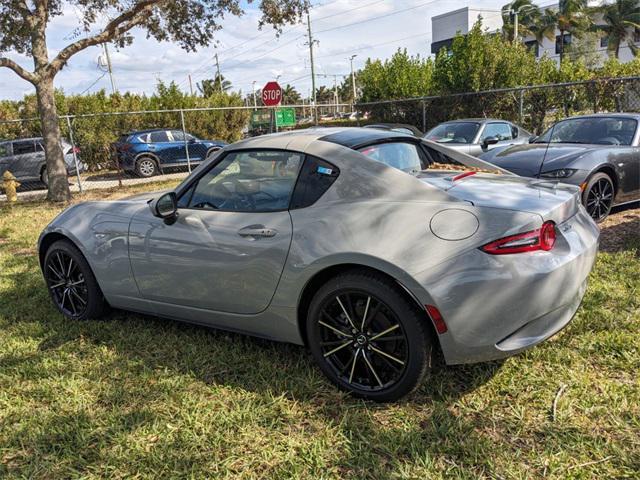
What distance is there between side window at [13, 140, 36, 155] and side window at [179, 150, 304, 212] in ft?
44.3

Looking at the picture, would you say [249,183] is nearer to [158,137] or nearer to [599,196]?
[599,196]

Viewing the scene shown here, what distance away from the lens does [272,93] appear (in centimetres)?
1288

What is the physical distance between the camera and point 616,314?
3.64 metres

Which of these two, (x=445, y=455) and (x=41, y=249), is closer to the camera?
(x=445, y=455)

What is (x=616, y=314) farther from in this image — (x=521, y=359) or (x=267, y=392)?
(x=267, y=392)

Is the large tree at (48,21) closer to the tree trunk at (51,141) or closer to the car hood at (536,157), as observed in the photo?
the tree trunk at (51,141)

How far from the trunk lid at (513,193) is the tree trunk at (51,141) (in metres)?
10.6

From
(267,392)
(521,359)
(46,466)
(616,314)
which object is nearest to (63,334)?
(46,466)

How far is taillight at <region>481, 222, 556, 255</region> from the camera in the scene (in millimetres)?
2457

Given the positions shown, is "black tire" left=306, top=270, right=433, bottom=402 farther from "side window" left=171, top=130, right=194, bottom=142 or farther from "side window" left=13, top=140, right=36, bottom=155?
"side window" left=171, top=130, right=194, bottom=142

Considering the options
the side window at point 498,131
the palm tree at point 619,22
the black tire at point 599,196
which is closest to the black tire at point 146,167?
the side window at point 498,131

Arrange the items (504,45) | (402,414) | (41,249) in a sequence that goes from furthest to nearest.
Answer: (504,45) < (41,249) < (402,414)

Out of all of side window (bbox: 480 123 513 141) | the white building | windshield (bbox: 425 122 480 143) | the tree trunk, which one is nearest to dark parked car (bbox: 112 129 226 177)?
the tree trunk

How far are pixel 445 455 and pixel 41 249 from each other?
3.70 meters
